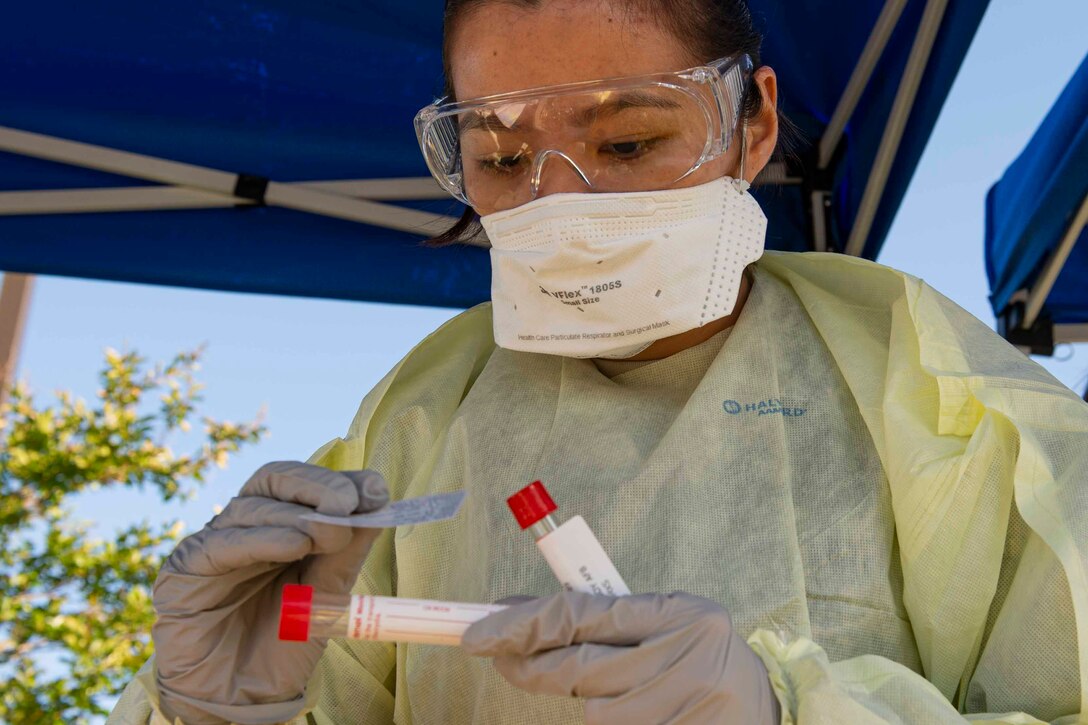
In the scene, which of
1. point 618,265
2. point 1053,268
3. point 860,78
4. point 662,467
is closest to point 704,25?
point 618,265

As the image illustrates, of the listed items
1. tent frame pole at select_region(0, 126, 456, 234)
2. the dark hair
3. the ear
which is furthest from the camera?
tent frame pole at select_region(0, 126, 456, 234)

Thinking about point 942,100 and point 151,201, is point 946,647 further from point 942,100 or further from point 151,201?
point 151,201

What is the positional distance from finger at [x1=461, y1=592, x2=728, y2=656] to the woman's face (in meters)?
0.75

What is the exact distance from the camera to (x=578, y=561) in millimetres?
1296

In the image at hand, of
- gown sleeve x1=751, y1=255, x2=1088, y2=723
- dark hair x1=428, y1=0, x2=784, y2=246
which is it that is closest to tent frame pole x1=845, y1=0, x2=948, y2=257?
dark hair x1=428, y1=0, x2=784, y2=246

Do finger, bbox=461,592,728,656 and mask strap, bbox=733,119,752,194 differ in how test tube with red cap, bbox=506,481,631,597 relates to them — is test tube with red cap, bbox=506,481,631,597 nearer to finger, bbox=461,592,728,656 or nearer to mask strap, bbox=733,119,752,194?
finger, bbox=461,592,728,656

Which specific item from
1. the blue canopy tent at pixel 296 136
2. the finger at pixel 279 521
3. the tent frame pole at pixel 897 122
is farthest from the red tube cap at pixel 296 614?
the tent frame pole at pixel 897 122

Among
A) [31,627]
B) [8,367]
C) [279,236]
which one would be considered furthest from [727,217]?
[8,367]

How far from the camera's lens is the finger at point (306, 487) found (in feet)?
4.34

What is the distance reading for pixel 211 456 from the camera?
618 centimetres

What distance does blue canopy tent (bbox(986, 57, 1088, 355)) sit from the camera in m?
2.96

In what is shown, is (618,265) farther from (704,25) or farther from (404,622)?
(404,622)

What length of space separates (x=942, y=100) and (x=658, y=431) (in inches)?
58.9

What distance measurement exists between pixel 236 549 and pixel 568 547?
1.21 ft
